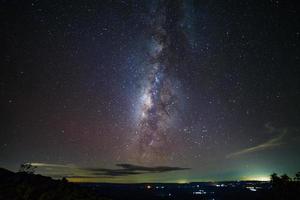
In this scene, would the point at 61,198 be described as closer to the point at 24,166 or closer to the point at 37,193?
the point at 37,193

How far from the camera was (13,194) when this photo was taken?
11.4 meters

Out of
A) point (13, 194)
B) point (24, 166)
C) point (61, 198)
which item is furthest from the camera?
point (24, 166)

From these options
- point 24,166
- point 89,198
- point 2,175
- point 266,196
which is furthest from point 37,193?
point 266,196

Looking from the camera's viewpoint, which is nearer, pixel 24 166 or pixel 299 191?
pixel 24 166

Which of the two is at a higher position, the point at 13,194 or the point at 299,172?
the point at 299,172

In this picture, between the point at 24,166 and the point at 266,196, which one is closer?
the point at 24,166

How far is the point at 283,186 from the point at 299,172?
404cm

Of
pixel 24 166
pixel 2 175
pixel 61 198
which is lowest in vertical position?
pixel 61 198

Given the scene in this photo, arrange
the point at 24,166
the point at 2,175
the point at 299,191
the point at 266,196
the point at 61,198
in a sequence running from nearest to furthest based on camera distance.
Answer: the point at 61,198
the point at 2,175
the point at 24,166
the point at 299,191
the point at 266,196

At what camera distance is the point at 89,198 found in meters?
13.1

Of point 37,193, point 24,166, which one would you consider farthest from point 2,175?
point 24,166

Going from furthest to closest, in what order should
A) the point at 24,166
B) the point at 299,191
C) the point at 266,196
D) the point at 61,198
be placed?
the point at 266,196
the point at 299,191
the point at 24,166
the point at 61,198

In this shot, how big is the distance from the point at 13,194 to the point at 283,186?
154 feet

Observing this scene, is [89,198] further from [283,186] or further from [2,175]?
[283,186]
